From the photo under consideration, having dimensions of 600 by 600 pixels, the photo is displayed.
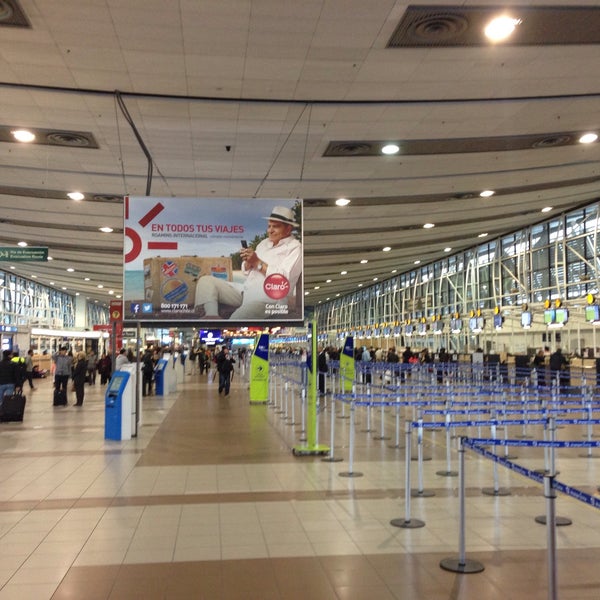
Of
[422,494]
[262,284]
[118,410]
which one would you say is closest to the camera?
[422,494]

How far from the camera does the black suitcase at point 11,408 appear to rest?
1502 centimetres

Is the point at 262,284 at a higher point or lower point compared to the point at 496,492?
higher

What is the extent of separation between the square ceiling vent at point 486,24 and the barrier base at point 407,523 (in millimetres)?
5733

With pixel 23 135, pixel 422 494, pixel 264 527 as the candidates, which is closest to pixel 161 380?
pixel 23 135

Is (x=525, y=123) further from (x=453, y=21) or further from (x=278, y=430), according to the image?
(x=278, y=430)

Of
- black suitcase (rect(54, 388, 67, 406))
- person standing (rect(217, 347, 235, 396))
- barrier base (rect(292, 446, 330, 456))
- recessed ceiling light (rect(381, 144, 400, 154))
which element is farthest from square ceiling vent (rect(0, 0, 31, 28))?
person standing (rect(217, 347, 235, 396))

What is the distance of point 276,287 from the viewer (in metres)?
9.52

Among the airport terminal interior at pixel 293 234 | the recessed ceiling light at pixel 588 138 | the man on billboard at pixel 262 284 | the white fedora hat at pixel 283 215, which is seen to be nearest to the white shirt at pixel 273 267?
the man on billboard at pixel 262 284

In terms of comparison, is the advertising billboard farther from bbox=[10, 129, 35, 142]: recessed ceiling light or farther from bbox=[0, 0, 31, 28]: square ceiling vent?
bbox=[10, 129, 35, 142]: recessed ceiling light

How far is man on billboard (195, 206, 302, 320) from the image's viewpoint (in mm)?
9430

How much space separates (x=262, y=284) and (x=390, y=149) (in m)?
5.85

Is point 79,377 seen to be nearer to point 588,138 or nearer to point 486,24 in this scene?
point 588,138

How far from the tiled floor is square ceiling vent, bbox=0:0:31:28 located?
5665mm

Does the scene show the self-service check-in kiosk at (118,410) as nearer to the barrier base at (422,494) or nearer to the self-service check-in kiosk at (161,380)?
the barrier base at (422,494)
